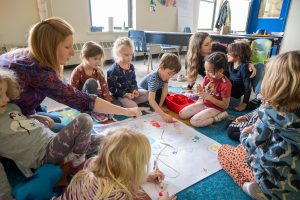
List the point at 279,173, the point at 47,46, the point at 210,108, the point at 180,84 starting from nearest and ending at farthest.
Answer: the point at 279,173
the point at 47,46
the point at 210,108
the point at 180,84

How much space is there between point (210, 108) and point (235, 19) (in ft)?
16.9

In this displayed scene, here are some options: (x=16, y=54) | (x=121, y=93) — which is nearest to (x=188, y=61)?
(x=121, y=93)

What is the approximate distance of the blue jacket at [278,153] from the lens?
2.67 ft

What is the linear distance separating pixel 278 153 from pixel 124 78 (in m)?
1.30

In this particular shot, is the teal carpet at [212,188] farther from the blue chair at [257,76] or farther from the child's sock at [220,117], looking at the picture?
the blue chair at [257,76]

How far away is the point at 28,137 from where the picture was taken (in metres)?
0.90

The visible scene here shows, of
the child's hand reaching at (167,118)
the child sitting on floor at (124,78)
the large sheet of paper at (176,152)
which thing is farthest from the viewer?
the child sitting on floor at (124,78)

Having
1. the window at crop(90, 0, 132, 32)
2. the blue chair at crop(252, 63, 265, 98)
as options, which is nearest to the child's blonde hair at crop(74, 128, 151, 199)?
the blue chair at crop(252, 63, 265, 98)

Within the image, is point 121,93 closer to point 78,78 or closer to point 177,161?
point 78,78

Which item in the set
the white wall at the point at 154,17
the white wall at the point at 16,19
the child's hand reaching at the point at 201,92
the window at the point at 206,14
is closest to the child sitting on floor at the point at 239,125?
the child's hand reaching at the point at 201,92

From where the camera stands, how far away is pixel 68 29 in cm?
103

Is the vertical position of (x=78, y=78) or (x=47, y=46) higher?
(x=47, y=46)

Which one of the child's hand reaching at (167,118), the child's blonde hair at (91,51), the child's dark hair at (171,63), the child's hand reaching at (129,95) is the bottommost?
the child's hand reaching at (167,118)

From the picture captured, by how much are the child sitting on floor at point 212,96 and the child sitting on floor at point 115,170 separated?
1006 millimetres
